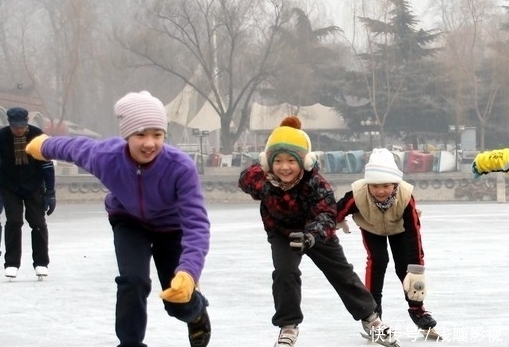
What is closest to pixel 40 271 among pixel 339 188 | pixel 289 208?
pixel 289 208

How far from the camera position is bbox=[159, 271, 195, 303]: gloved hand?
5016mm

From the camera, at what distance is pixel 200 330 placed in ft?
20.2

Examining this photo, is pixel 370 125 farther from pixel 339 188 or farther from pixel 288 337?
pixel 288 337

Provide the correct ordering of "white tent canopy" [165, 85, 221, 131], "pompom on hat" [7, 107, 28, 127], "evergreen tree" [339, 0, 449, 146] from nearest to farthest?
"pompom on hat" [7, 107, 28, 127]
"evergreen tree" [339, 0, 449, 146]
"white tent canopy" [165, 85, 221, 131]

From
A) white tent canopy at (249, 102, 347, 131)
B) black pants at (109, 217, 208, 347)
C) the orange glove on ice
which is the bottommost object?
black pants at (109, 217, 208, 347)


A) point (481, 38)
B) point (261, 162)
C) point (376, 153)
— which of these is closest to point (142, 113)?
point (261, 162)

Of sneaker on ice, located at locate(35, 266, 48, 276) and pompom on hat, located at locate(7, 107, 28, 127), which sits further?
sneaker on ice, located at locate(35, 266, 48, 276)

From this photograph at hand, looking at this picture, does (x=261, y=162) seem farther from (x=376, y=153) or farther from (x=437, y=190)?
(x=437, y=190)

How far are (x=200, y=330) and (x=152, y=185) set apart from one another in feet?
2.85

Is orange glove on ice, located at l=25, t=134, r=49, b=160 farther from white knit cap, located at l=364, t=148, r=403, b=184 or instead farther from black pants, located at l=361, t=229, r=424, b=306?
black pants, located at l=361, t=229, r=424, b=306

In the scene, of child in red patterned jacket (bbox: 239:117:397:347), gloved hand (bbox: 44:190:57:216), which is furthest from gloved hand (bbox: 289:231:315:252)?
gloved hand (bbox: 44:190:57:216)

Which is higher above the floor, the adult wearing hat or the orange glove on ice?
the orange glove on ice

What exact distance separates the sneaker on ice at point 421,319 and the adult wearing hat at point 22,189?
472cm

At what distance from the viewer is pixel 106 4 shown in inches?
4518
